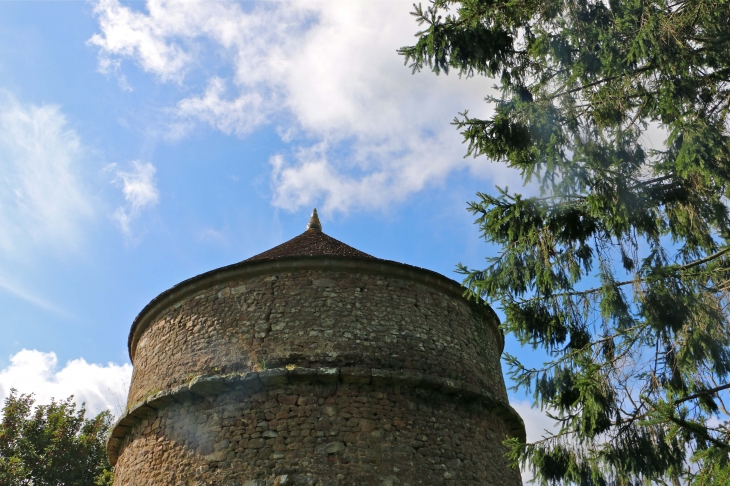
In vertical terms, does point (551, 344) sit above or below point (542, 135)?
below

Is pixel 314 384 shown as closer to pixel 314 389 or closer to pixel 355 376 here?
pixel 314 389

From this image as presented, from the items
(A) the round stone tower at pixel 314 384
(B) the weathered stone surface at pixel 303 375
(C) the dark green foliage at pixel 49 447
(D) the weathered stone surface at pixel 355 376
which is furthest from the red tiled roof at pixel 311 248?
(C) the dark green foliage at pixel 49 447

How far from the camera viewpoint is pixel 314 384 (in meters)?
7.77

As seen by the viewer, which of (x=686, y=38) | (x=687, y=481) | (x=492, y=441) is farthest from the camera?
(x=492, y=441)

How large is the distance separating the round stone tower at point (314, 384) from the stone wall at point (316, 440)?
15 millimetres

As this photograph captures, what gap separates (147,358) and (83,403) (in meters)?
11.9

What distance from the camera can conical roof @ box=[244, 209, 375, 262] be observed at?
31.5ft

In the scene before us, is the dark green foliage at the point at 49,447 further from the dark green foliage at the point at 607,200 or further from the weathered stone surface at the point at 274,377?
the dark green foliage at the point at 607,200

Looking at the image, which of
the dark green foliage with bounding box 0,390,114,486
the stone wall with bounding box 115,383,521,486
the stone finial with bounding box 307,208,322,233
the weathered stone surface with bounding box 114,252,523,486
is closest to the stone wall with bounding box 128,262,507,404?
the weathered stone surface with bounding box 114,252,523,486

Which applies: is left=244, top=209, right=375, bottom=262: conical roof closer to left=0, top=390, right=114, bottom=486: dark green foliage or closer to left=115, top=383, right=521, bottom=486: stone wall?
left=115, top=383, right=521, bottom=486: stone wall

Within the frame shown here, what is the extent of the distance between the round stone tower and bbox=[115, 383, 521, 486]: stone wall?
0.01 meters

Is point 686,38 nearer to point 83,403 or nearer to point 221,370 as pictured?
point 221,370

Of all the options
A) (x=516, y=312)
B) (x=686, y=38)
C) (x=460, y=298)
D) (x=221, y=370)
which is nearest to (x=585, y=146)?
(x=686, y=38)

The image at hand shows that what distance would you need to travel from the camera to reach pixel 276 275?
349 inches
